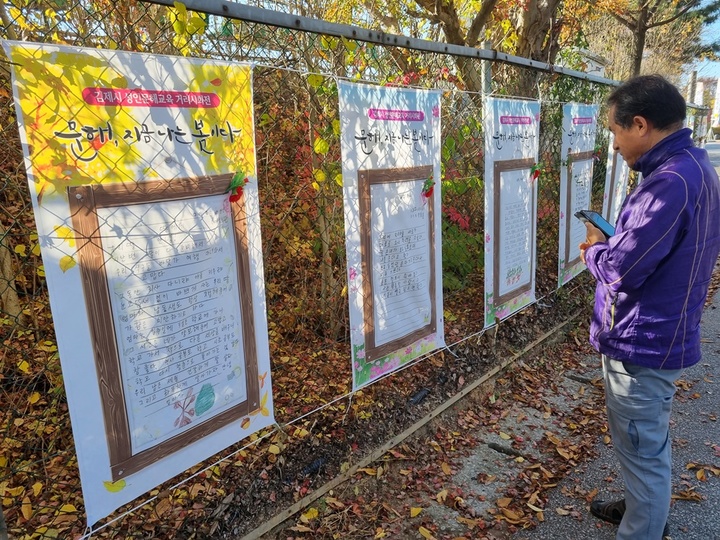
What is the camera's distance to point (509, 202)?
380 cm

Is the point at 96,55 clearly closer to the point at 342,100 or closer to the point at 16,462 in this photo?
the point at 342,100

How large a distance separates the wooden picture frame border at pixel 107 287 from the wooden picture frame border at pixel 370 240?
A: 73 centimetres

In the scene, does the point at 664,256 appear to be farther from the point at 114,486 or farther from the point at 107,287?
the point at 114,486

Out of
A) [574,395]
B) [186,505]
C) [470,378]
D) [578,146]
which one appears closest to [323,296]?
[470,378]

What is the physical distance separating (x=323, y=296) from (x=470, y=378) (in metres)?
1.33

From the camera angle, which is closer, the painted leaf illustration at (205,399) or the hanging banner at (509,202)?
the painted leaf illustration at (205,399)

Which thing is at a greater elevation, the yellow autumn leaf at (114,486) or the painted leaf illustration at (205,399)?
the painted leaf illustration at (205,399)

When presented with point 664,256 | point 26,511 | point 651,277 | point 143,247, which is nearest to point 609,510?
point 651,277

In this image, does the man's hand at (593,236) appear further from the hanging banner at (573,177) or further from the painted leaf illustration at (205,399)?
the hanging banner at (573,177)

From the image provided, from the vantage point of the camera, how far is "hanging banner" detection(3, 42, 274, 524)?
4.97 ft

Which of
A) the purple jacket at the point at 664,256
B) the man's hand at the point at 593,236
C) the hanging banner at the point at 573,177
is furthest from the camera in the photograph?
the hanging banner at the point at 573,177

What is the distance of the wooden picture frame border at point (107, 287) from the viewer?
159cm

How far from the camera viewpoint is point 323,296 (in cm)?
383

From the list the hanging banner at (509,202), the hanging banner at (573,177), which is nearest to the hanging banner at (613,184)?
the hanging banner at (573,177)
